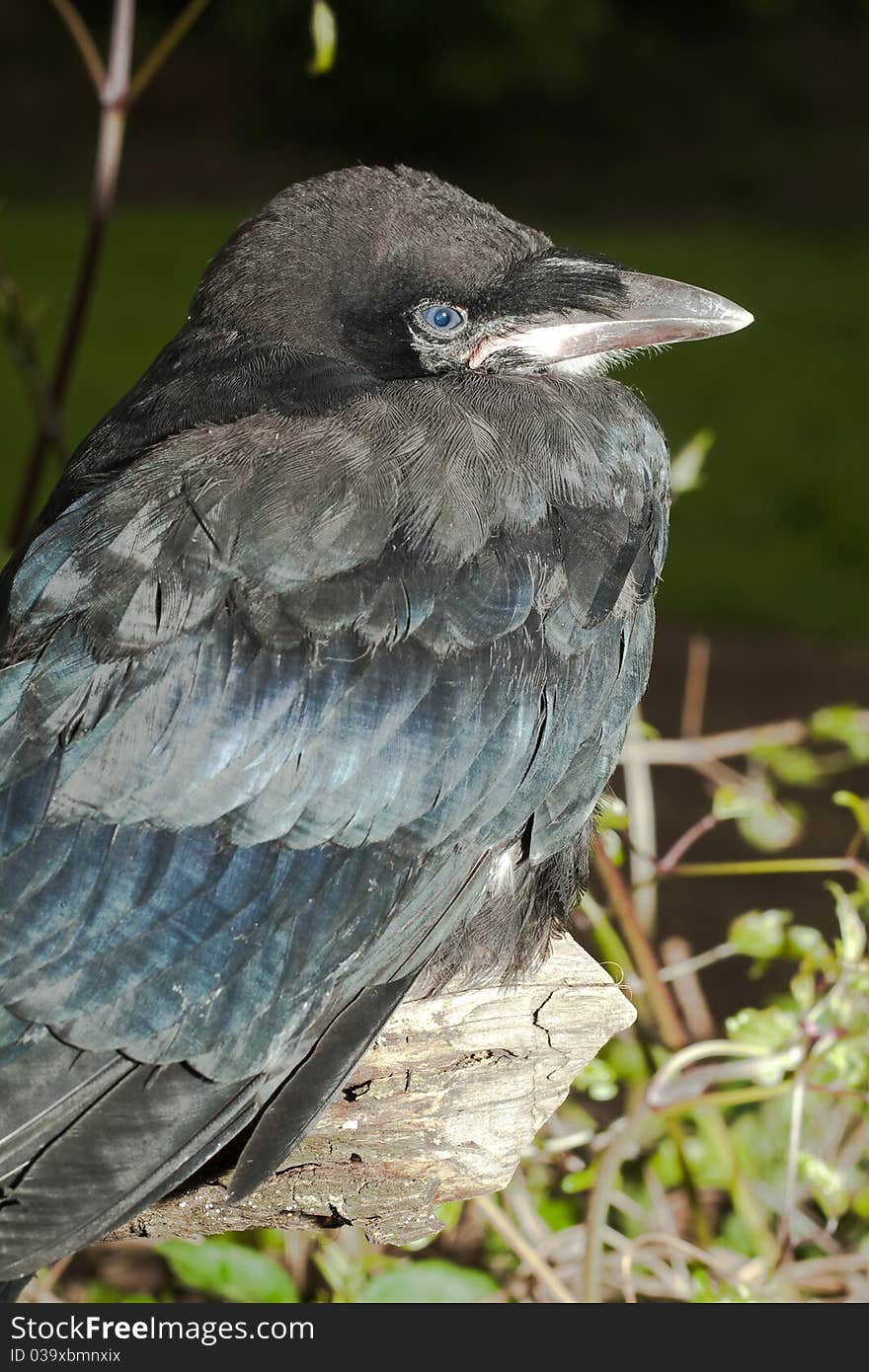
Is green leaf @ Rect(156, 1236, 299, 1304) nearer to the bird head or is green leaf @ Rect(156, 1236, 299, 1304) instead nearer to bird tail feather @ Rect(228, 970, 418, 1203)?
bird tail feather @ Rect(228, 970, 418, 1203)

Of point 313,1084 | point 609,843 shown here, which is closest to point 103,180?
point 609,843

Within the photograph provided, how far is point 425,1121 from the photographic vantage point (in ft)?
6.21

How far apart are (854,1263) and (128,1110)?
1403 millimetres

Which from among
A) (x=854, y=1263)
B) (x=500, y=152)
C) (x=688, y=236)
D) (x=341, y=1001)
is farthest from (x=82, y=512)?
(x=500, y=152)

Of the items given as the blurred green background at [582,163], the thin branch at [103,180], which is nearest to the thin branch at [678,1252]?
the thin branch at [103,180]

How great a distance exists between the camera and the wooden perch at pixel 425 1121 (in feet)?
6.22

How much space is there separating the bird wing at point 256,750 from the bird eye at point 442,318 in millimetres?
156

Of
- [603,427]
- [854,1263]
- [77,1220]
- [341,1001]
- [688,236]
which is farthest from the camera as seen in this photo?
[688,236]

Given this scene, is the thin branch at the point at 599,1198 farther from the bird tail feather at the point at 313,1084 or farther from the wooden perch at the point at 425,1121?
the bird tail feather at the point at 313,1084

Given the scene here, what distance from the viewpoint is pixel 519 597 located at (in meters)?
1.96

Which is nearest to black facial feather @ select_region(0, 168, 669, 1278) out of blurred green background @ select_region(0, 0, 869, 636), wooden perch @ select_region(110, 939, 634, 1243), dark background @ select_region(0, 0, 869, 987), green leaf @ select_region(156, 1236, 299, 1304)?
wooden perch @ select_region(110, 939, 634, 1243)

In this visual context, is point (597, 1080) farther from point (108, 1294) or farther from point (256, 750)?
point (108, 1294)

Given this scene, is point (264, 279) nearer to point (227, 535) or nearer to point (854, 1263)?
point (227, 535)

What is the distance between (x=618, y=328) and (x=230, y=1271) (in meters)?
1.47
